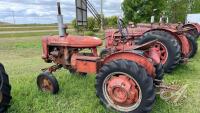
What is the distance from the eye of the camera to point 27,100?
219 inches

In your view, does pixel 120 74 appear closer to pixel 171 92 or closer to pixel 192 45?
→ pixel 171 92

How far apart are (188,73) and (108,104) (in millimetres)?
3842

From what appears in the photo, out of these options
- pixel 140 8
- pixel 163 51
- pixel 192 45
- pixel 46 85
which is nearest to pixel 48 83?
pixel 46 85

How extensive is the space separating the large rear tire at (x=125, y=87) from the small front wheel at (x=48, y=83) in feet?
3.97

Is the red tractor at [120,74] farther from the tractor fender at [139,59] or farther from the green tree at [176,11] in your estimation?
the green tree at [176,11]

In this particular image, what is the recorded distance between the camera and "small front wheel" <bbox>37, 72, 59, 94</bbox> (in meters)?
5.84

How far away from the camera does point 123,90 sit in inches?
185

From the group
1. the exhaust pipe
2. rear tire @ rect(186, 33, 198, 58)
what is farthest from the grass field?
rear tire @ rect(186, 33, 198, 58)

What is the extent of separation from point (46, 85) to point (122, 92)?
6.26 feet

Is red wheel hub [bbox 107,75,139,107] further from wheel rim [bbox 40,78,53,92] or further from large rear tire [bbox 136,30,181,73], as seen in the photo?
large rear tire [bbox 136,30,181,73]

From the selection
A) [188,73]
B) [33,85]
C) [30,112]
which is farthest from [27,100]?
[188,73]

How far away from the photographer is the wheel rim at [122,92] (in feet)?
15.2

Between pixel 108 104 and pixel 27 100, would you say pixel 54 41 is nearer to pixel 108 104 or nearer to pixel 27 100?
pixel 27 100

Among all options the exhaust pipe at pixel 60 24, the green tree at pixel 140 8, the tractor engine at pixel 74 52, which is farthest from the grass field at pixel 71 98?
the green tree at pixel 140 8
